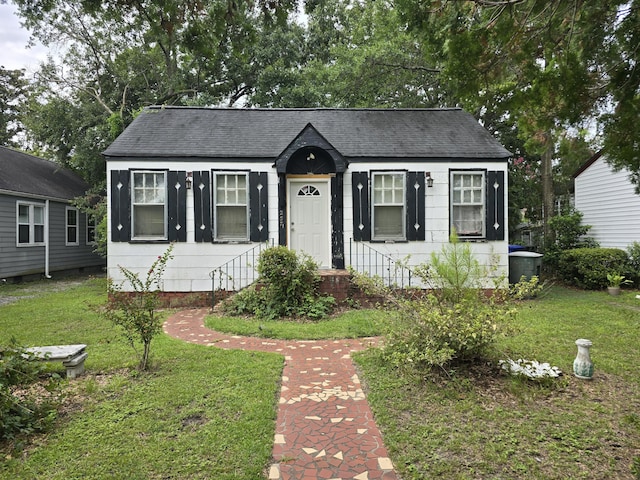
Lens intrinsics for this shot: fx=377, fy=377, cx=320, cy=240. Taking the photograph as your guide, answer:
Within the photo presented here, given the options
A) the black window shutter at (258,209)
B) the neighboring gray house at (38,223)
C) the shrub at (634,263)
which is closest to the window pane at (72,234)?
the neighboring gray house at (38,223)

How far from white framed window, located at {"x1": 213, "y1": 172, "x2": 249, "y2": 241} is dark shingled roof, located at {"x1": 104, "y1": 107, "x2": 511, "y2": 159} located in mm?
555

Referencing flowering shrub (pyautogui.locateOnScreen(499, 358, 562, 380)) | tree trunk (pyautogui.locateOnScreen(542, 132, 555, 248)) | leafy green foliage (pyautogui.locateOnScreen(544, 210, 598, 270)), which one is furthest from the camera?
tree trunk (pyautogui.locateOnScreen(542, 132, 555, 248))

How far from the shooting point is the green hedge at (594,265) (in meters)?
10.2

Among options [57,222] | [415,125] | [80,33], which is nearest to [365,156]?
[415,125]

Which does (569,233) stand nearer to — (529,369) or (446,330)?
(529,369)

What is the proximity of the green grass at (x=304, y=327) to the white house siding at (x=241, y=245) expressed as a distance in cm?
196

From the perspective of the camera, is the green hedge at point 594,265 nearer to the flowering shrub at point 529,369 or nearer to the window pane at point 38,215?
the flowering shrub at point 529,369

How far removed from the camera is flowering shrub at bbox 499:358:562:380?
13.1ft

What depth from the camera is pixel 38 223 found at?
531 inches

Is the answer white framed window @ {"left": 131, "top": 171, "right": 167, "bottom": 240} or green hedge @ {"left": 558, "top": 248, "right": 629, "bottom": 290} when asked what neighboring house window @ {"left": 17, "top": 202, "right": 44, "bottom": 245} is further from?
green hedge @ {"left": 558, "top": 248, "right": 629, "bottom": 290}

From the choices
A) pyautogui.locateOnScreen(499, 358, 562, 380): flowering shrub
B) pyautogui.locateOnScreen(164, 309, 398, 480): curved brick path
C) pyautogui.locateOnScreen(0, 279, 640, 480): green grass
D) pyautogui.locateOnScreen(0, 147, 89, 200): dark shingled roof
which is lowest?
pyautogui.locateOnScreen(164, 309, 398, 480): curved brick path

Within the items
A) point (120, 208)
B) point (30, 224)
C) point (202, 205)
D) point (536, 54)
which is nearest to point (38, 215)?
point (30, 224)

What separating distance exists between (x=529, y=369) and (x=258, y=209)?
6.50m

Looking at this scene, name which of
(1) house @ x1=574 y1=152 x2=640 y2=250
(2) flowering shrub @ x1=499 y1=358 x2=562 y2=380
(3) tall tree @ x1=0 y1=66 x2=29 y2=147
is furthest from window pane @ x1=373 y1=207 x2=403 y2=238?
(3) tall tree @ x1=0 y1=66 x2=29 y2=147
